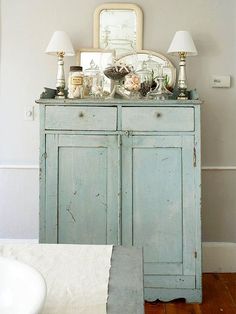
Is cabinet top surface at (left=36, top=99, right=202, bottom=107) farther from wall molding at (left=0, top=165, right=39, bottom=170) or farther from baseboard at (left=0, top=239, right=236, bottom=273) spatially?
baseboard at (left=0, top=239, right=236, bottom=273)

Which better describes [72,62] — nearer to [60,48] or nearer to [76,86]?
[60,48]

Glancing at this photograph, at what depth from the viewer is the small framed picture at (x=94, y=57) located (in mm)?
2768

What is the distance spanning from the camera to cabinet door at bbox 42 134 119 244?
7.66 ft

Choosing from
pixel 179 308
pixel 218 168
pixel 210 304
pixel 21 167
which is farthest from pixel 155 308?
pixel 21 167

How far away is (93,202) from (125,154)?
0.33 m

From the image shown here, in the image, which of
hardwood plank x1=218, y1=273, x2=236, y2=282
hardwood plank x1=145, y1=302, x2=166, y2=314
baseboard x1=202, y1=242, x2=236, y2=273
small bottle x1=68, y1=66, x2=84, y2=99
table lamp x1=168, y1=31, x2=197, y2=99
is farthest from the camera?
baseboard x1=202, y1=242, x2=236, y2=273

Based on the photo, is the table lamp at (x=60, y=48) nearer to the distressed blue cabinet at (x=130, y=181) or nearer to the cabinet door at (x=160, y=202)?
the distressed blue cabinet at (x=130, y=181)

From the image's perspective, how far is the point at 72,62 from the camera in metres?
2.82

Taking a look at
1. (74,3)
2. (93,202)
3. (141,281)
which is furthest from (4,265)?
(74,3)

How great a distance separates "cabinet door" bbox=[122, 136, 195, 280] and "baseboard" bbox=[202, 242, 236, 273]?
53cm

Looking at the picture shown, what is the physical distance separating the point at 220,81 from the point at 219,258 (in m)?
1.22

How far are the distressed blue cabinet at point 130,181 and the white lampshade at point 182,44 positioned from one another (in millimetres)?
481

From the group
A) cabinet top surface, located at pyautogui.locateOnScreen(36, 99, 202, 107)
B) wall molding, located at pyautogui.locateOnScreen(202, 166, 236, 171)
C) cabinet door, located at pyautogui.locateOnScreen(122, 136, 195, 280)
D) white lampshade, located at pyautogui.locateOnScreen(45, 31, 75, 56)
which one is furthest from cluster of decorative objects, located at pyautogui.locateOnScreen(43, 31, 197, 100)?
wall molding, located at pyautogui.locateOnScreen(202, 166, 236, 171)

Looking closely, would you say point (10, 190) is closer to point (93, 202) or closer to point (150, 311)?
point (93, 202)
